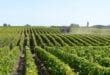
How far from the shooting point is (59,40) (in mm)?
66625

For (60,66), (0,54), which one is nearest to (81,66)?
(60,66)

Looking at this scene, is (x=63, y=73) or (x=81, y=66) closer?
(x=63, y=73)

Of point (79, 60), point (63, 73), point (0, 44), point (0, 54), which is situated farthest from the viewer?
point (0, 44)

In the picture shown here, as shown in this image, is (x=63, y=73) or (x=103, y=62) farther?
(x=103, y=62)

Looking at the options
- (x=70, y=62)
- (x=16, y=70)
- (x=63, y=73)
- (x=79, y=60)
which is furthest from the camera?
(x=16, y=70)

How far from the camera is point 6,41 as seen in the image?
2731 inches

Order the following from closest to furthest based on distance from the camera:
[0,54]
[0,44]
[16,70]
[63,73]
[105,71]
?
[105,71], [63,73], [16,70], [0,54], [0,44]

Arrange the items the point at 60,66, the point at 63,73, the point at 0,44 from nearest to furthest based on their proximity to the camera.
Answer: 1. the point at 63,73
2. the point at 60,66
3. the point at 0,44

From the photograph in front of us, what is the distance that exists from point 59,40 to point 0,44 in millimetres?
11718

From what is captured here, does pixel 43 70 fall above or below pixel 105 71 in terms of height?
below

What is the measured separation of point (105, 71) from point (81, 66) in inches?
179

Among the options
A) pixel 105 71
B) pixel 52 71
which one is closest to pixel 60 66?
pixel 52 71

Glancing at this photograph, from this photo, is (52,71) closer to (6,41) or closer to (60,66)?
(60,66)

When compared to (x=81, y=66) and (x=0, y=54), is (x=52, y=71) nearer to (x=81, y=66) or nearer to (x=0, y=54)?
(x=81, y=66)
